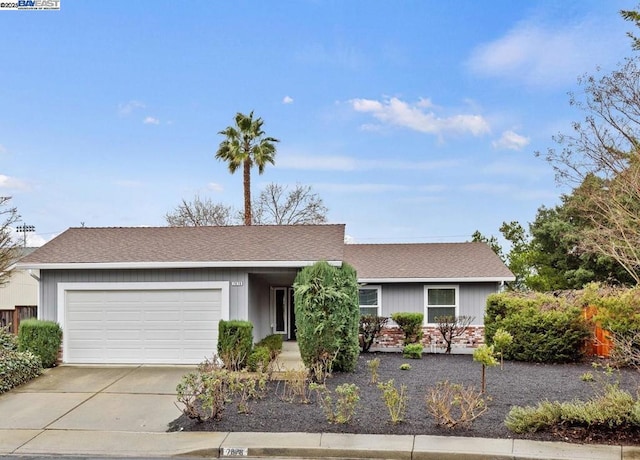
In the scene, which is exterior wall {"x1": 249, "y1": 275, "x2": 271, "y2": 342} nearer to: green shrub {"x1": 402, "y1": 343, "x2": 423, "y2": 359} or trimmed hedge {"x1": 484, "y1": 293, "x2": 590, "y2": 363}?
green shrub {"x1": 402, "y1": 343, "x2": 423, "y2": 359}

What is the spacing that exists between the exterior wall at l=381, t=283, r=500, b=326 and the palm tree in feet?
37.5

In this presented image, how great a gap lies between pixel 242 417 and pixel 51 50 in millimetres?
11392

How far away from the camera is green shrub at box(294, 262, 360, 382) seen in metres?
10.9

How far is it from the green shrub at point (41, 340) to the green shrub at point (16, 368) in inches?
18.5

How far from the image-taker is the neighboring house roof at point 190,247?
1254cm

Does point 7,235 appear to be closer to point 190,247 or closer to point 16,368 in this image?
point 190,247

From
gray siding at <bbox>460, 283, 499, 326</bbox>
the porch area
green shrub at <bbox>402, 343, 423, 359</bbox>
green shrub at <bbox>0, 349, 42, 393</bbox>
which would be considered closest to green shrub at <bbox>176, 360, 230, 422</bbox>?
the porch area

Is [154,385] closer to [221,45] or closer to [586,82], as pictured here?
[221,45]

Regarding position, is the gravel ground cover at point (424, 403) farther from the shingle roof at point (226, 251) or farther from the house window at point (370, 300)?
the house window at point (370, 300)

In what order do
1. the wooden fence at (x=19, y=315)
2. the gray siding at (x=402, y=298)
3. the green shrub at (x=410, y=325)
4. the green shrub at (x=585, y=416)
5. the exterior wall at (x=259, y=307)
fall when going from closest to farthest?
1. the green shrub at (x=585, y=416)
2. the exterior wall at (x=259, y=307)
3. the wooden fence at (x=19, y=315)
4. the green shrub at (x=410, y=325)
5. the gray siding at (x=402, y=298)

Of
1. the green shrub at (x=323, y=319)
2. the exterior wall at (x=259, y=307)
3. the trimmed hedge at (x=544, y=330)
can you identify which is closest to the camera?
the green shrub at (x=323, y=319)

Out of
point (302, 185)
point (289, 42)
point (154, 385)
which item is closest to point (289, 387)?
point (154, 385)

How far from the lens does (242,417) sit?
307 inches

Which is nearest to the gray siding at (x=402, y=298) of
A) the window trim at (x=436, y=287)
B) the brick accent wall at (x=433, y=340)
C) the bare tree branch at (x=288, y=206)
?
the window trim at (x=436, y=287)
